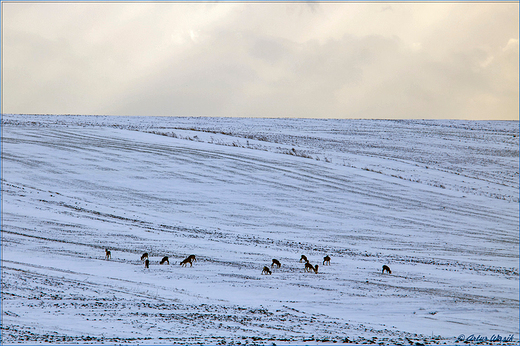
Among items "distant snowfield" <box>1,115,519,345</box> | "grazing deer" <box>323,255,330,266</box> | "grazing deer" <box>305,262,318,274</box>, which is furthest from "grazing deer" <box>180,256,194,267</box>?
"grazing deer" <box>323,255,330,266</box>

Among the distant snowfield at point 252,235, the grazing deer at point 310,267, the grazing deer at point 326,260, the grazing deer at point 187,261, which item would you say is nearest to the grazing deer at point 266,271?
the distant snowfield at point 252,235

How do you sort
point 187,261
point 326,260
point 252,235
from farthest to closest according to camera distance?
point 252,235 → point 326,260 → point 187,261

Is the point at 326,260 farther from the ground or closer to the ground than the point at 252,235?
closer to the ground

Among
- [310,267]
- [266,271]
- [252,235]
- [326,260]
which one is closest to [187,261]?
[266,271]

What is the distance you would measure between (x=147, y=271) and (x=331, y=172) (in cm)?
1883

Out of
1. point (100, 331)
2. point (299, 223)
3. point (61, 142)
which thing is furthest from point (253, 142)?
point (100, 331)

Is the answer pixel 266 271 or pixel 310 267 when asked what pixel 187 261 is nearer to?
pixel 266 271

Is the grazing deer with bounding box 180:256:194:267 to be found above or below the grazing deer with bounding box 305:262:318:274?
above

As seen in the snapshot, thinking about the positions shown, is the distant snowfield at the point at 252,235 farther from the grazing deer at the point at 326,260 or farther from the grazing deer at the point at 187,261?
the grazing deer at the point at 187,261

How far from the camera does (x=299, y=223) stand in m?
25.9

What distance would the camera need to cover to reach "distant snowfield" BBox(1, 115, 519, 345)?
44.1 ft

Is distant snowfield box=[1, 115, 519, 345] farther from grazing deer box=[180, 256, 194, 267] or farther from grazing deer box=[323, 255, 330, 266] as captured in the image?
grazing deer box=[180, 256, 194, 267]

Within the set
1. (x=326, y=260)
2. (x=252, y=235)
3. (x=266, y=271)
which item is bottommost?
(x=266, y=271)

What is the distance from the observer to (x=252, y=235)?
23.5m
